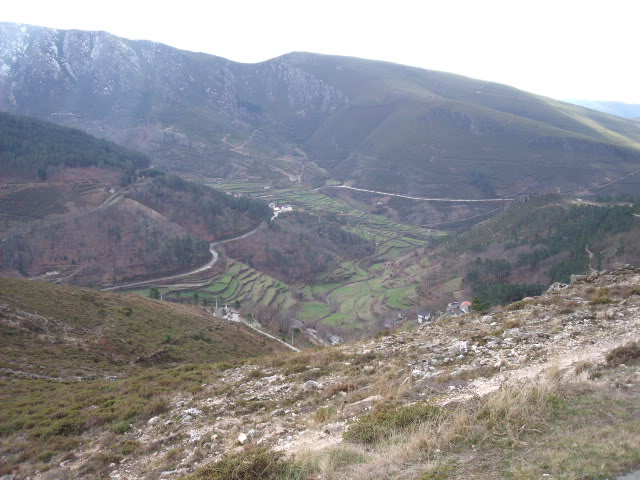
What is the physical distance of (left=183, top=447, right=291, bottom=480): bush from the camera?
688cm

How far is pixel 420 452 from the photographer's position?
6.79m

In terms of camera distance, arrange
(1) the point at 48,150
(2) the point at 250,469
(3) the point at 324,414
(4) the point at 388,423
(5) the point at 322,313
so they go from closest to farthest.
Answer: (2) the point at 250,469 < (4) the point at 388,423 < (3) the point at 324,414 < (5) the point at 322,313 < (1) the point at 48,150

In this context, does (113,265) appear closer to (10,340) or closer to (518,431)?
(10,340)

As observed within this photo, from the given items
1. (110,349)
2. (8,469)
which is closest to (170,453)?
(8,469)

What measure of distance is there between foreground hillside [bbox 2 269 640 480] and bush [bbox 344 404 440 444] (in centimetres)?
3

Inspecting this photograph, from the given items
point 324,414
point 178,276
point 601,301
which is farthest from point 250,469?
point 178,276

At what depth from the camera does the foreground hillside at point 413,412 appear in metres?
6.58

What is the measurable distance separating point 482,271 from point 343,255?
44.8m

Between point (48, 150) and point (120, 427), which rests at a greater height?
point (48, 150)

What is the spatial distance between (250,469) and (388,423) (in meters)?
2.95

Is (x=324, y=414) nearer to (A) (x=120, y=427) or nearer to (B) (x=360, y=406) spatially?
(B) (x=360, y=406)

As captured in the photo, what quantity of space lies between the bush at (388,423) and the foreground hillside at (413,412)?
0.03 metres

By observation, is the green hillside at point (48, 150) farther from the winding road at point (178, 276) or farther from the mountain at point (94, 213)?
the winding road at point (178, 276)

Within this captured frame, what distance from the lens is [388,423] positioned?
8.17 metres
